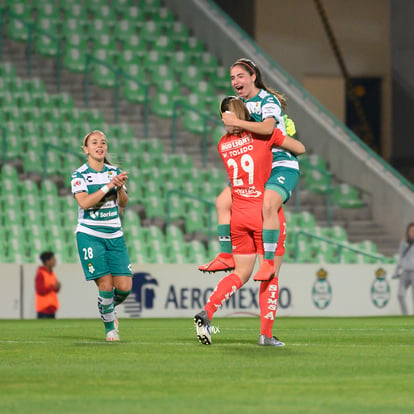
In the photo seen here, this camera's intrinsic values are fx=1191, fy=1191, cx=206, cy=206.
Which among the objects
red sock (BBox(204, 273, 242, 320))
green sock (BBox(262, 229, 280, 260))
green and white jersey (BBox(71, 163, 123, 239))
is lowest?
red sock (BBox(204, 273, 242, 320))

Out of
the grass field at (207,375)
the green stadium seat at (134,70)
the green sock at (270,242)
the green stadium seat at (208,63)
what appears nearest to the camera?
the grass field at (207,375)

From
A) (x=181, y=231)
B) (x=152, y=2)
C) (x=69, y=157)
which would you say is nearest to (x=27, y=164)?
(x=69, y=157)

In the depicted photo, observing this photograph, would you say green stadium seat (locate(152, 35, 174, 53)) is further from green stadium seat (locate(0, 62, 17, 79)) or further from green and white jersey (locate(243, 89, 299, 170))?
green and white jersey (locate(243, 89, 299, 170))

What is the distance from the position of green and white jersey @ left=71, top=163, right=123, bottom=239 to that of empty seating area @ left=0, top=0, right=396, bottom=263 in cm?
823

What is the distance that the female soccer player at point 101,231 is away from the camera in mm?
9781

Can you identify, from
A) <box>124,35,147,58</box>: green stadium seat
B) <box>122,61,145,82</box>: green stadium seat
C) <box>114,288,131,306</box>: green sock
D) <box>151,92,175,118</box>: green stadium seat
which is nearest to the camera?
<box>114,288,131,306</box>: green sock

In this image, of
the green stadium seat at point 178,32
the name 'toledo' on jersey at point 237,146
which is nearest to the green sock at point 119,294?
the name 'toledo' on jersey at point 237,146

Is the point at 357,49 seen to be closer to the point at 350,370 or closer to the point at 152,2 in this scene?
the point at 152,2

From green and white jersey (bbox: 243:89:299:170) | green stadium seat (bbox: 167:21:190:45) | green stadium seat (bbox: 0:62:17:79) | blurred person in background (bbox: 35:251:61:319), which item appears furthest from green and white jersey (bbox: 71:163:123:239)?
green stadium seat (bbox: 167:21:190:45)

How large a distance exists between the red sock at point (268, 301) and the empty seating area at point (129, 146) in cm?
976

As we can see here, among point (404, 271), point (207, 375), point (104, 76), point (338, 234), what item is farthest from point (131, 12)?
point (207, 375)

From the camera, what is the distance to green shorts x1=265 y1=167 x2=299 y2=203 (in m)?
8.60

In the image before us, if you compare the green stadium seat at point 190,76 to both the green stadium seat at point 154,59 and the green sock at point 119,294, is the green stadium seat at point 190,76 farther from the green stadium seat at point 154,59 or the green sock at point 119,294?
the green sock at point 119,294

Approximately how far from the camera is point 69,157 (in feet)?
67.1
